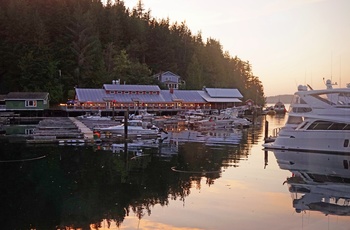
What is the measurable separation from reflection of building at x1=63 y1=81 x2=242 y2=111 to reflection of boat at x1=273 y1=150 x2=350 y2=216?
40856 mm

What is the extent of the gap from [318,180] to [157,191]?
32.0 ft

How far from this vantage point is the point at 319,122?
103 ft

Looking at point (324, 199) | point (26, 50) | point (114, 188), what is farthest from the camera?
point (26, 50)

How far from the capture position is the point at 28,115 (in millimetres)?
66625

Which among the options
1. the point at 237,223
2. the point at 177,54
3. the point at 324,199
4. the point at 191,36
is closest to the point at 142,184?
the point at 237,223

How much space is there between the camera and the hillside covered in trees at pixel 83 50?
76.1m

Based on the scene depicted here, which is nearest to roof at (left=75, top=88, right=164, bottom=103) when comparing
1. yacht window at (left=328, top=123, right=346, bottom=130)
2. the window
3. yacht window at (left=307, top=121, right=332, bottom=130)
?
the window

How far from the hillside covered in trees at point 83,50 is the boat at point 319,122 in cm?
5091

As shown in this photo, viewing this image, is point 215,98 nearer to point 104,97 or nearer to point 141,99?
point 141,99

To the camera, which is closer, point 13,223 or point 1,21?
point 13,223

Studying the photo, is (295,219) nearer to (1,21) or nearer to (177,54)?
(1,21)

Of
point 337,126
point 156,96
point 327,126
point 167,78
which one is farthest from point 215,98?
point 337,126

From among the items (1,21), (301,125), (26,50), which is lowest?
(301,125)

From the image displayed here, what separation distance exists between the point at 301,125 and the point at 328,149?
2758mm
